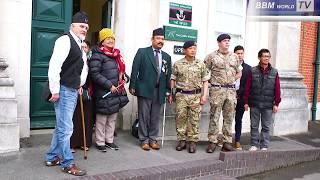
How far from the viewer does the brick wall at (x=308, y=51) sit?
38.3 ft

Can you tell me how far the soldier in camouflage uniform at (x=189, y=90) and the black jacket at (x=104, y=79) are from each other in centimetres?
104

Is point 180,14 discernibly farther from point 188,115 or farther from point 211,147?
point 211,147

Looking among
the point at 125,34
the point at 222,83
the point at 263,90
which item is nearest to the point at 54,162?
the point at 222,83

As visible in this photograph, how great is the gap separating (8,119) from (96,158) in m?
1.33

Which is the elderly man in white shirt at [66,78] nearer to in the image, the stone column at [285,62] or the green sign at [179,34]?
the green sign at [179,34]

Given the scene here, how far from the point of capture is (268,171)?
7492mm

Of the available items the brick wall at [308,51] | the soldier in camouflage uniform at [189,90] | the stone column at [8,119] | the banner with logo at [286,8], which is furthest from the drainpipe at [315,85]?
the stone column at [8,119]

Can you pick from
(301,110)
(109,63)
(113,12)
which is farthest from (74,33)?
(301,110)

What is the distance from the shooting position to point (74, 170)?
17.0 feet

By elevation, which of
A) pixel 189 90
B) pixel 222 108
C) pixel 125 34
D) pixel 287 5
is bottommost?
pixel 222 108

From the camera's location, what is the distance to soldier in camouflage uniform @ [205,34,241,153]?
686 centimetres

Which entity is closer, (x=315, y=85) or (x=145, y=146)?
(x=145, y=146)

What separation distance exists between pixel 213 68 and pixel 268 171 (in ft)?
7.09

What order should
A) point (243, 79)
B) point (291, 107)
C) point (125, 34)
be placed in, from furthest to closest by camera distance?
point (291, 107) → point (125, 34) → point (243, 79)
